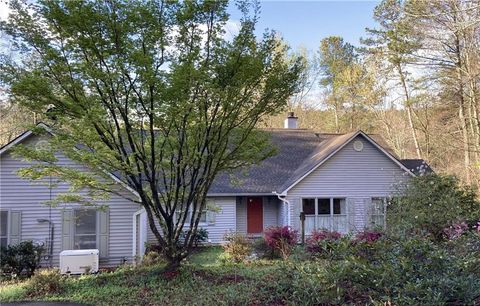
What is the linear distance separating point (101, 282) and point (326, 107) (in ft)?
80.5

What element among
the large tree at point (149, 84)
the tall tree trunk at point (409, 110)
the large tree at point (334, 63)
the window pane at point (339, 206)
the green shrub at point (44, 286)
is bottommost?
the green shrub at point (44, 286)

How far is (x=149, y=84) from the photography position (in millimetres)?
7238

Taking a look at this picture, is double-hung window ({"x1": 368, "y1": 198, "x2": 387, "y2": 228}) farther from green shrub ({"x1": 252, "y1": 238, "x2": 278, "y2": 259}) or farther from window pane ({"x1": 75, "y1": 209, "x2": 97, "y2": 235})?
window pane ({"x1": 75, "y1": 209, "x2": 97, "y2": 235})

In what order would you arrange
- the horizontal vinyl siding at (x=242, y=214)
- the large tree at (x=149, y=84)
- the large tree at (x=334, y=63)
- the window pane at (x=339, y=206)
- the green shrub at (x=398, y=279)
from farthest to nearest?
the large tree at (x=334, y=63)
the horizontal vinyl siding at (x=242, y=214)
the window pane at (x=339, y=206)
the large tree at (x=149, y=84)
the green shrub at (x=398, y=279)

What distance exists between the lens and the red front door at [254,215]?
1722cm

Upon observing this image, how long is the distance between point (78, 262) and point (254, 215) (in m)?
8.84

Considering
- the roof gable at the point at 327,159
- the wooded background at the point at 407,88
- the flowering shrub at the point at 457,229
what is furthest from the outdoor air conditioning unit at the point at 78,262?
the flowering shrub at the point at 457,229

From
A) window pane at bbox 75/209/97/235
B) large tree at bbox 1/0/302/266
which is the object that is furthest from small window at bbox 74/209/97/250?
large tree at bbox 1/0/302/266

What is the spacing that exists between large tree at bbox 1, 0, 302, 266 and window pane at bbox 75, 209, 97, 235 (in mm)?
3861

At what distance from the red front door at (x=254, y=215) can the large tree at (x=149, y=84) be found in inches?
351

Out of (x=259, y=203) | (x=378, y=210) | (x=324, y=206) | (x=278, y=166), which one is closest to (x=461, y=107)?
(x=378, y=210)

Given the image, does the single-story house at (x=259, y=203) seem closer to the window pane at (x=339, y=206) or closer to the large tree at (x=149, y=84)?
the window pane at (x=339, y=206)

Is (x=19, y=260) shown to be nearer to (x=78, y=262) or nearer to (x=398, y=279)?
(x=78, y=262)

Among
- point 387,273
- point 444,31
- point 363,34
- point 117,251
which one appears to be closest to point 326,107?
point 363,34
